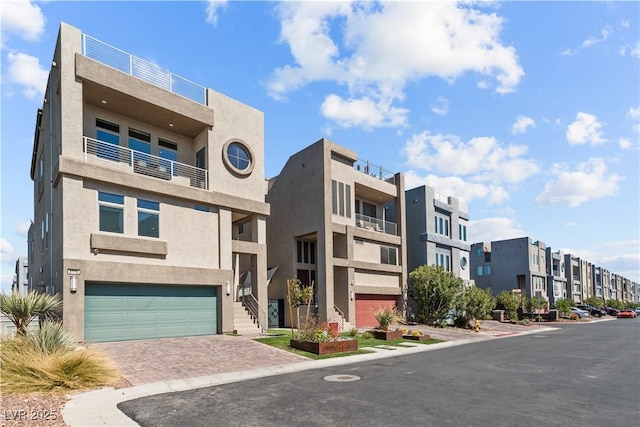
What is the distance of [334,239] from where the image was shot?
101ft

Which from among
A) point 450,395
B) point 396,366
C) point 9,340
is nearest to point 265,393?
point 450,395

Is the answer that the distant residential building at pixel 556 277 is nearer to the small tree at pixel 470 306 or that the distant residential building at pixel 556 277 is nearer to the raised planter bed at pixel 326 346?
the small tree at pixel 470 306

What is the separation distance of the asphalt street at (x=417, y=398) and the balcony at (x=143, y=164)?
41.8ft

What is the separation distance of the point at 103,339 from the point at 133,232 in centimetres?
457

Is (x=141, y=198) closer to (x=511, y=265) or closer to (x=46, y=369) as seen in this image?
(x=46, y=369)

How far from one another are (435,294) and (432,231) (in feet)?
24.8

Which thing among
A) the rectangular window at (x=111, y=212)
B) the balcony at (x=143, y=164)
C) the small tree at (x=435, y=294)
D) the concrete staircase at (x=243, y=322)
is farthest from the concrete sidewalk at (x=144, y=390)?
the small tree at (x=435, y=294)

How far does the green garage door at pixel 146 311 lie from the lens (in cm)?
1734

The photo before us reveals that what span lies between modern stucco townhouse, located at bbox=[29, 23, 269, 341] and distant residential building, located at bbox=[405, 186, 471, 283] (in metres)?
18.0

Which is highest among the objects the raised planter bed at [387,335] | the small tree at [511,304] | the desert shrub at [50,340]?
the desert shrub at [50,340]

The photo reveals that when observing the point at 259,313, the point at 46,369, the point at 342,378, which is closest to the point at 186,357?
the point at 46,369

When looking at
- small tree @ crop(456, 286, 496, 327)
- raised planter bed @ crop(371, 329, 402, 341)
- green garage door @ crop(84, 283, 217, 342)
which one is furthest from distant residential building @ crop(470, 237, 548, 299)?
green garage door @ crop(84, 283, 217, 342)

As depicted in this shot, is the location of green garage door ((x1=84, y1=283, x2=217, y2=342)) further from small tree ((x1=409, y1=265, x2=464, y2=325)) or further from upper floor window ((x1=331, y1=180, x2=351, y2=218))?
small tree ((x1=409, y1=265, x2=464, y2=325))

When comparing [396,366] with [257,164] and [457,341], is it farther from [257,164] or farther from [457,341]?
[257,164]
